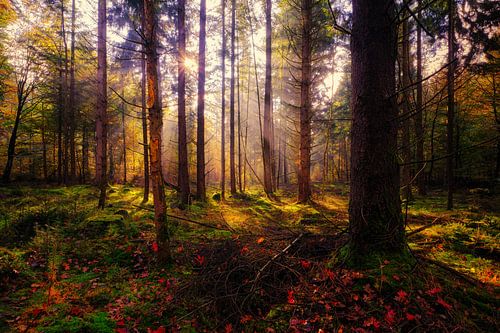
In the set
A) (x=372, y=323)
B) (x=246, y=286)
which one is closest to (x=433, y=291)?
(x=372, y=323)

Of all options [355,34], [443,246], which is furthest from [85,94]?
[443,246]

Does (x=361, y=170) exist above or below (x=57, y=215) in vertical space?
above

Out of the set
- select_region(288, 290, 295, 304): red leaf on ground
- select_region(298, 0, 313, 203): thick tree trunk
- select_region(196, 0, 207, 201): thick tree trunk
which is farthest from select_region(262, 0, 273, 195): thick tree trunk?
select_region(288, 290, 295, 304): red leaf on ground

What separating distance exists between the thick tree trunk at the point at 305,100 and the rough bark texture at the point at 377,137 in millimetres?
8282

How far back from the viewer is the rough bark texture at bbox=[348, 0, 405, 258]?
3.11 metres

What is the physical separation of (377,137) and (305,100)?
30.7 feet

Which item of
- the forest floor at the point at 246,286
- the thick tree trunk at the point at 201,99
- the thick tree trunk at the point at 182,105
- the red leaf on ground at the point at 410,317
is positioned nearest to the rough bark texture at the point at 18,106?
the thick tree trunk at the point at 182,105

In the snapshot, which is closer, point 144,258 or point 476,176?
point 144,258

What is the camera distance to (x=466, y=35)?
1220cm

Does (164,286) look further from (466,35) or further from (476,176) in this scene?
(476,176)

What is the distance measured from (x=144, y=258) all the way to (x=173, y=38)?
16.2 metres

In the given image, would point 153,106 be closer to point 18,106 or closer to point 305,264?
point 305,264

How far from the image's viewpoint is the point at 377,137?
122 inches

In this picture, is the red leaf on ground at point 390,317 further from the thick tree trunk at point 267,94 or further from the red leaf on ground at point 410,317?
the thick tree trunk at point 267,94
